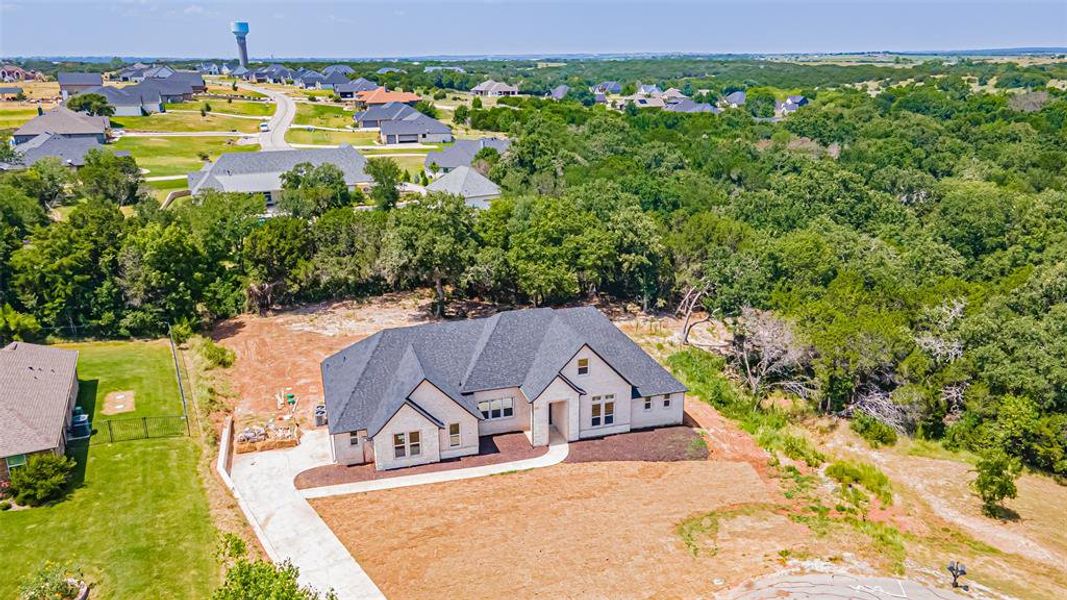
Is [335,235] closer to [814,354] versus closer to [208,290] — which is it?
[208,290]

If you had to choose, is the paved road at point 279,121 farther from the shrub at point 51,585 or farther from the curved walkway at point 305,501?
the shrub at point 51,585

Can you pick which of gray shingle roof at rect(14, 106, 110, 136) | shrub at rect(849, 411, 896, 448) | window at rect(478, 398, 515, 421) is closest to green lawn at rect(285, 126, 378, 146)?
gray shingle roof at rect(14, 106, 110, 136)

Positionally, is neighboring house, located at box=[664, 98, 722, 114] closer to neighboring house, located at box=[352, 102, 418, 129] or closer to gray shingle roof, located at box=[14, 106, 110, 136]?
neighboring house, located at box=[352, 102, 418, 129]

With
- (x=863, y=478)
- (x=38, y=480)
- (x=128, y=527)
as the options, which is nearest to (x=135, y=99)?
(x=38, y=480)

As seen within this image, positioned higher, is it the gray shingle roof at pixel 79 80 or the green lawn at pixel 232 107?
the gray shingle roof at pixel 79 80

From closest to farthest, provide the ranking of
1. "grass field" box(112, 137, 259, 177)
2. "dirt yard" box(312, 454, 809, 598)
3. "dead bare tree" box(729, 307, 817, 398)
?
"dirt yard" box(312, 454, 809, 598)
"dead bare tree" box(729, 307, 817, 398)
"grass field" box(112, 137, 259, 177)

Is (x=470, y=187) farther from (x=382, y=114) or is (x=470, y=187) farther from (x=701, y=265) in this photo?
(x=382, y=114)

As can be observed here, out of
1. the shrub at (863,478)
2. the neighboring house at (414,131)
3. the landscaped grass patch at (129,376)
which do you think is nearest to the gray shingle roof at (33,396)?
the landscaped grass patch at (129,376)
